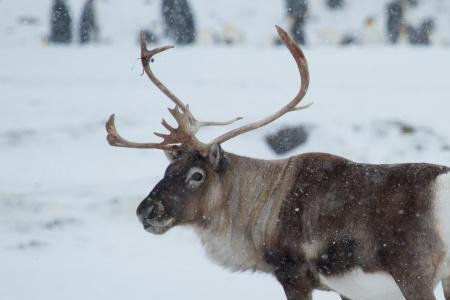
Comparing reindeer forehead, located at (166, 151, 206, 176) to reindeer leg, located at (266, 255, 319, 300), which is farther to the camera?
reindeer forehead, located at (166, 151, 206, 176)

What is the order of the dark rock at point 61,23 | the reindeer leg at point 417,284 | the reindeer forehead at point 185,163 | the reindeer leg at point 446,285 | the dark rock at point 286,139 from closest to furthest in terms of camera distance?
the reindeer leg at point 417,284 → the reindeer leg at point 446,285 → the reindeer forehead at point 185,163 → the dark rock at point 286,139 → the dark rock at point 61,23

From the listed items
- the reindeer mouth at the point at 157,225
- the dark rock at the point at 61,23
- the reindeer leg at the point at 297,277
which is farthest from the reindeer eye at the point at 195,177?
the dark rock at the point at 61,23

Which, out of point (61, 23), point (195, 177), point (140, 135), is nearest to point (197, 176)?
point (195, 177)

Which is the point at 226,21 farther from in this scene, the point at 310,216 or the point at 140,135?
the point at 310,216

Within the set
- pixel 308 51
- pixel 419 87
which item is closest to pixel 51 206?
pixel 419 87

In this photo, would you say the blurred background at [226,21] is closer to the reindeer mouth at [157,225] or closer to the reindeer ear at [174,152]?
the reindeer ear at [174,152]

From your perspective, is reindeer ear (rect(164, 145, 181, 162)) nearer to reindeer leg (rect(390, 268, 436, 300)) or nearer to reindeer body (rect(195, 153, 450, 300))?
reindeer body (rect(195, 153, 450, 300))

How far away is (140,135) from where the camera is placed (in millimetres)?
11758

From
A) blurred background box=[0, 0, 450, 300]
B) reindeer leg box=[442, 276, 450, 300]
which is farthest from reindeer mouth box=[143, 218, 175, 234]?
blurred background box=[0, 0, 450, 300]

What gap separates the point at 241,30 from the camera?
27.7 metres

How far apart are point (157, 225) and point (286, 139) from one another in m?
5.77

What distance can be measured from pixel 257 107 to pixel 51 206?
3580 millimetres

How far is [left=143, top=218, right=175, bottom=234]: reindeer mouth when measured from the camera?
5.89 m

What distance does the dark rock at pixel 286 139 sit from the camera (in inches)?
452
